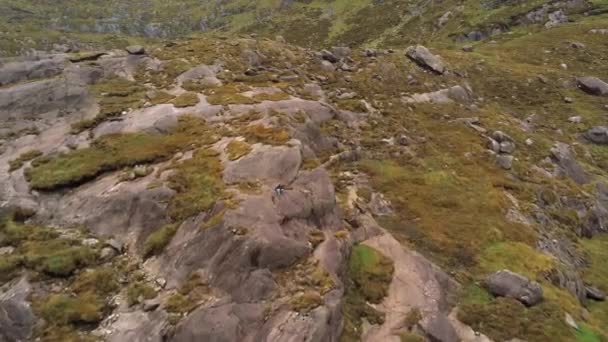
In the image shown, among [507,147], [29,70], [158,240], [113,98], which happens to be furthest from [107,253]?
[507,147]

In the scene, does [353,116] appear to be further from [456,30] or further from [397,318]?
[456,30]

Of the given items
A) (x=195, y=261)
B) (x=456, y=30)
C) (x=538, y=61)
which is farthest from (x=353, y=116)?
(x=456, y=30)

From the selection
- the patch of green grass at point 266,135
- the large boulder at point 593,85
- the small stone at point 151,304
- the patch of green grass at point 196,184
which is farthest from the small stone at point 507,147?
the small stone at point 151,304

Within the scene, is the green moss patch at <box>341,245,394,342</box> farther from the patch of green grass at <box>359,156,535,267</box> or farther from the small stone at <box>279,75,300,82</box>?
the small stone at <box>279,75,300,82</box>

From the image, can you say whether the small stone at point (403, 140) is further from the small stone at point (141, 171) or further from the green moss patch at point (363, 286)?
the small stone at point (141, 171)

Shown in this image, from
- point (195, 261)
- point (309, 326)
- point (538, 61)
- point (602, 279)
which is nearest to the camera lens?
point (309, 326)

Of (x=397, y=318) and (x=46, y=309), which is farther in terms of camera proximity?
(x=397, y=318)
